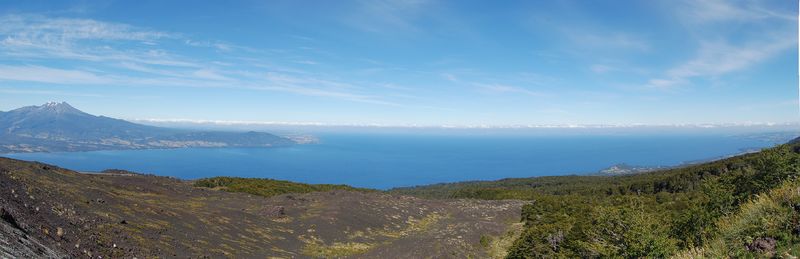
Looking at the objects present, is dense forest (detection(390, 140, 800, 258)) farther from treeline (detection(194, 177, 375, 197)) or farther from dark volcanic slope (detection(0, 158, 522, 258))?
treeline (detection(194, 177, 375, 197))

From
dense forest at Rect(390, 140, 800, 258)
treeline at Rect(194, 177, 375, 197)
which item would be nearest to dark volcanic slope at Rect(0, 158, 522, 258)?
treeline at Rect(194, 177, 375, 197)

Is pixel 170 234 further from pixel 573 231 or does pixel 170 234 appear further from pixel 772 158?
pixel 772 158

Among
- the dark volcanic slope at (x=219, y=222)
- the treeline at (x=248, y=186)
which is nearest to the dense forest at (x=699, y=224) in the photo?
the dark volcanic slope at (x=219, y=222)

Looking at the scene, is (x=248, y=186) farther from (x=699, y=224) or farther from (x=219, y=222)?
(x=699, y=224)

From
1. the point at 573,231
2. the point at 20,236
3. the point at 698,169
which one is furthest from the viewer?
the point at 698,169

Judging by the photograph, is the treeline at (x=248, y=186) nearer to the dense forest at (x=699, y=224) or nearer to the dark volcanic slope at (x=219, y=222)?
the dark volcanic slope at (x=219, y=222)

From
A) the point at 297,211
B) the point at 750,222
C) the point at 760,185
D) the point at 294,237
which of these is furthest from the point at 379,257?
the point at 760,185

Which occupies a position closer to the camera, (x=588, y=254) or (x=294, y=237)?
(x=588, y=254)

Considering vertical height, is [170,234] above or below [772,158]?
below
